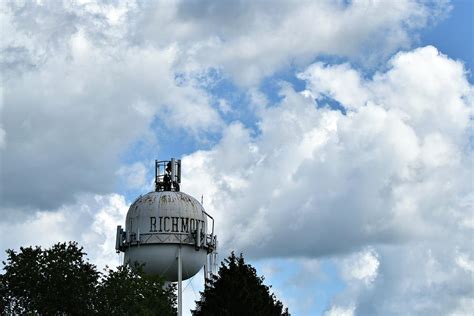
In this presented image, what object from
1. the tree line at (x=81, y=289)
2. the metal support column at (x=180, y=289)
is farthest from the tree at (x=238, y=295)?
the metal support column at (x=180, y=289)

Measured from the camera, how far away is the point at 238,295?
56.8 metres

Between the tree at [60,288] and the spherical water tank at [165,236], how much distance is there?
862 centimetres

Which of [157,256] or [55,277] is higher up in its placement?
[157,256]

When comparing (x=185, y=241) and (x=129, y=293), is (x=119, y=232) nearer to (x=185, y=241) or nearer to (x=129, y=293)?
(x=185, y=241)

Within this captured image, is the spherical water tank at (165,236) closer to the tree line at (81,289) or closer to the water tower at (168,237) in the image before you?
the water tower at (168,237)

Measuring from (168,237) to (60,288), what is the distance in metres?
13.0

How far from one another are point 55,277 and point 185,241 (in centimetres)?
1375

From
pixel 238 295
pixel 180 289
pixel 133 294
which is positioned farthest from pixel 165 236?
pixel 238 295

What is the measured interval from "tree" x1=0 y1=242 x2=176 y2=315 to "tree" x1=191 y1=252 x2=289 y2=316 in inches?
196

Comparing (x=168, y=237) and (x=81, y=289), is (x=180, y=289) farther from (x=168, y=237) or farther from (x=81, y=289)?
(x=81, y=289)

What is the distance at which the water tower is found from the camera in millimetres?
71500

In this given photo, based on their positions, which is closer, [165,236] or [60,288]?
[60,288]

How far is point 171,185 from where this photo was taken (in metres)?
76.6

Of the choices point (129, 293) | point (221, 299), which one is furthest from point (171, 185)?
point (221, 299)
